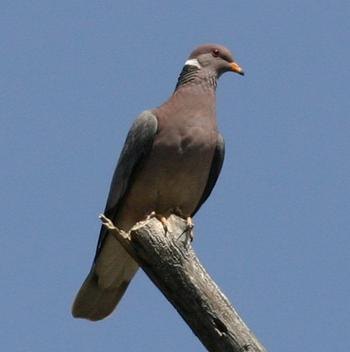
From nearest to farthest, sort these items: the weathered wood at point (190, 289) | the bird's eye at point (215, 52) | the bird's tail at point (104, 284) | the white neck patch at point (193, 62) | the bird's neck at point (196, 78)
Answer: the weathered wood at point (190, 289) < the bird's tail at point (104, 284) < the bird's neck at point (196, 78) < the white neck patch at point (193, 62) < the bird's eye at point (215, 52)

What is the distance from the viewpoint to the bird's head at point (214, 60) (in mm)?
8922

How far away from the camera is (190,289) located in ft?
18.0

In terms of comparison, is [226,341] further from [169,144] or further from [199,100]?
[199,100]

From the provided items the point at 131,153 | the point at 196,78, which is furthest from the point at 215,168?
the point at 196,78

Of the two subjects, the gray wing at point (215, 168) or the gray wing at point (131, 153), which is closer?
the gray wing at point (131, 153)

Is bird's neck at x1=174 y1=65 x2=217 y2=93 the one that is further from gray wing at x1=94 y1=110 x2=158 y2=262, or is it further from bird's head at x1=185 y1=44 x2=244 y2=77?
gray wing at x1=94 y1=110 x2=158 y2=262

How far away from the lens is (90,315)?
28.2ft

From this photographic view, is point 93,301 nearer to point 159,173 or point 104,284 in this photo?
point 104,284

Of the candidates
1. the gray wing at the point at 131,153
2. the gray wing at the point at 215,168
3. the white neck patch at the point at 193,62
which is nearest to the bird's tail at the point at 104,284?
the gray wing at the point at 131,153

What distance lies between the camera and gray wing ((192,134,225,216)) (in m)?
8.29

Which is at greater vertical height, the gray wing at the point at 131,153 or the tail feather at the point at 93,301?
the gray wing at the point at 131,153

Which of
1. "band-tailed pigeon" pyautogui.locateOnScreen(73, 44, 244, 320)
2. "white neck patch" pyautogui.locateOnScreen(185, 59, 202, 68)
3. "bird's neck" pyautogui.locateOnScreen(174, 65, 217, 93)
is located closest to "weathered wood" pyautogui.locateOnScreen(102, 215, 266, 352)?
"band-tailed pigeon" pyautogui.locateOnScreen(73, 44, 244, 320)

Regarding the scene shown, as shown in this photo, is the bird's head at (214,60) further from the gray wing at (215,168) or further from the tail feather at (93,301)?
the tail feather at (93,301)

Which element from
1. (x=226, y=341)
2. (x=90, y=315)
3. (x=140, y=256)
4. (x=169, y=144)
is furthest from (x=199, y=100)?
(x=226, y=341)
